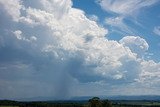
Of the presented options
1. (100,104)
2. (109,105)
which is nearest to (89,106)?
(100,104)

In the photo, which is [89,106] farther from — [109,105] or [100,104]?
[109,105]

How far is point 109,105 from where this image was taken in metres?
111

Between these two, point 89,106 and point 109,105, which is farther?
point 109,105

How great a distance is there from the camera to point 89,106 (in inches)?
4003

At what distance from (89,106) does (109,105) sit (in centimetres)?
1180

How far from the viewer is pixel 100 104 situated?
102 metres

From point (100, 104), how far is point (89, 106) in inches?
144

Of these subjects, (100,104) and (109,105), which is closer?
(100,104)

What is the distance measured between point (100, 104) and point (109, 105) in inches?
391
